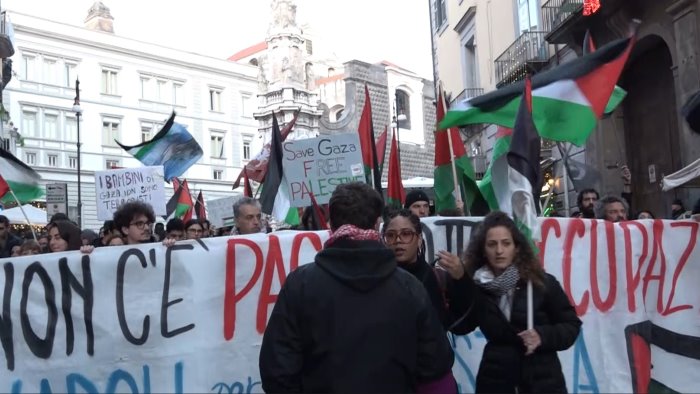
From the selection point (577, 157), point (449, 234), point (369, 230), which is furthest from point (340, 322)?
point (577, 157)

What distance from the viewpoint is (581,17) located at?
1321 cm

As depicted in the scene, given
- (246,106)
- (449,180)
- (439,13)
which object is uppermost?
(246,106)

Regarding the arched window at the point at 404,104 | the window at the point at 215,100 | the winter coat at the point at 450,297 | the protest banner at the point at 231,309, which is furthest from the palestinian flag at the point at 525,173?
the arched window at the point at 404,104

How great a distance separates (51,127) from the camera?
138 feet

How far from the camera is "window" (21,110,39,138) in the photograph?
40.9 meters

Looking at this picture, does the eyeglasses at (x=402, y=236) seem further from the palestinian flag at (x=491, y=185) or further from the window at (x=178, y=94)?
the window at (x=178, y=94)

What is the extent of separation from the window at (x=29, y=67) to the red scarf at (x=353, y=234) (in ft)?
139

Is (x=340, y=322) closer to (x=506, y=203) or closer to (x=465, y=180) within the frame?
(x=506, y=203)

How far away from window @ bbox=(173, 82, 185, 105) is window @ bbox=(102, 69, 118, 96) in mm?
4003

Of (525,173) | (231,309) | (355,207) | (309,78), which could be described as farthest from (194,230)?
(309,78)

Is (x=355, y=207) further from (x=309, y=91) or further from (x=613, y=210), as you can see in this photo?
(x=309, y=91)

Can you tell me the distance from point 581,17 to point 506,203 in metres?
9.29

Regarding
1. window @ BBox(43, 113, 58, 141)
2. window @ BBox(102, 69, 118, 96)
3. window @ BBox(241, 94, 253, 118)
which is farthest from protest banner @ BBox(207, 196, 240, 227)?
window @ BBox(241, 94, 253, 118)

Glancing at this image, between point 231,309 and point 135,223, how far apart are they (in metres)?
0.91
